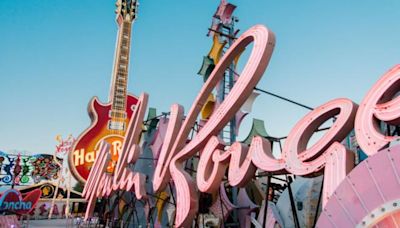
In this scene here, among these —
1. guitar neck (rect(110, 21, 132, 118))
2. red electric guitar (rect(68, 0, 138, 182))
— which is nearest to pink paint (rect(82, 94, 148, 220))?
red electric guitar (rect(68, 0, 138, 182))

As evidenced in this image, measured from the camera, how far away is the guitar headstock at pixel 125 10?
4422cm

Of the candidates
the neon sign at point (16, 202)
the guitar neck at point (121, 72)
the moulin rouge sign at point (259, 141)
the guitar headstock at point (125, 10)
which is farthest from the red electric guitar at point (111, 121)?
the moulin rouge sign at point (259, 141)

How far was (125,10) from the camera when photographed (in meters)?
44.7

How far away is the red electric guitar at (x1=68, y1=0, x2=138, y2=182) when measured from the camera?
116ft

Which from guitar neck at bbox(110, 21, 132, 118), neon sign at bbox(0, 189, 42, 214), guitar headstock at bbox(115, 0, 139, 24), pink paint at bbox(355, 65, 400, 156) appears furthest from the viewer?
guitar headstock at bbox(115, 0, 139, 24)

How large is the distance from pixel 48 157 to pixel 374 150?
160ft

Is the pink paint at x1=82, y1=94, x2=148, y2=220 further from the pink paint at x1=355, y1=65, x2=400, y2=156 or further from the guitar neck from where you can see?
the guitar neck

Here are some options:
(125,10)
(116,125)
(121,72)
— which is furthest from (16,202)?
(125,10)

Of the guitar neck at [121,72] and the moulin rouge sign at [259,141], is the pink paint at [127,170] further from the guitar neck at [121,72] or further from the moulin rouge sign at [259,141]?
the guitar neck at [121,72]

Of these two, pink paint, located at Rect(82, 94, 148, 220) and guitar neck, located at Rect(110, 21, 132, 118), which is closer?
pink paint, located at Rect(82, 94, 148, 220)

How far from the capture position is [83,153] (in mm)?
35375

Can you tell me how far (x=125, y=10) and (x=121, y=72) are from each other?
9540 millimetres

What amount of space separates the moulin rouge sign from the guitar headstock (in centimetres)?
3608

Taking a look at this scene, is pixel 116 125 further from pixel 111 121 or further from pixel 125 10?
pixel 125 10
